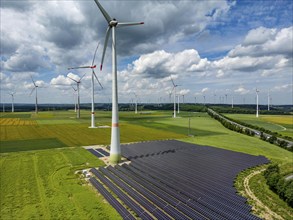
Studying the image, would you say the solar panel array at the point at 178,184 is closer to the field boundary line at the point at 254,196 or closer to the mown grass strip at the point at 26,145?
the field boundary line at the point at 254,196

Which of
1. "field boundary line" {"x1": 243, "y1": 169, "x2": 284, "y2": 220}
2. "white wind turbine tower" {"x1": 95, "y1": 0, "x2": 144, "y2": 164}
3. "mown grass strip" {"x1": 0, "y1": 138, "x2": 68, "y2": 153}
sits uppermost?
"white wind turbine tower" {"x1": 95, "y1": 0, "x2": 144, "y2": 164}

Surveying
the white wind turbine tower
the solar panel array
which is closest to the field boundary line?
the solar panel array

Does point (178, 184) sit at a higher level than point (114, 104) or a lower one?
lower

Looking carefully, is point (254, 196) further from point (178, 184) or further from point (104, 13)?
point (104, 13)

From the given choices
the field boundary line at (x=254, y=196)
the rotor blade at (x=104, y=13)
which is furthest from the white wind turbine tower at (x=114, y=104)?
the field boundary line at (x=254, y=196)

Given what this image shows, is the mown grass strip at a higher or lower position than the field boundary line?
higher

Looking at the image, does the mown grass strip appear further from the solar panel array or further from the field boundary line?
the field boundary line

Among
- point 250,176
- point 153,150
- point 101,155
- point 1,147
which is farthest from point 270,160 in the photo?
point 1,147

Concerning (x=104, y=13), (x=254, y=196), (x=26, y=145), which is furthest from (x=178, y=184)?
(x=26, y=145)

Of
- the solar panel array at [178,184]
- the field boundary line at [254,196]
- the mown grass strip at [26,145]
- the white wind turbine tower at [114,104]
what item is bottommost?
the field boundary line at [254,196]
